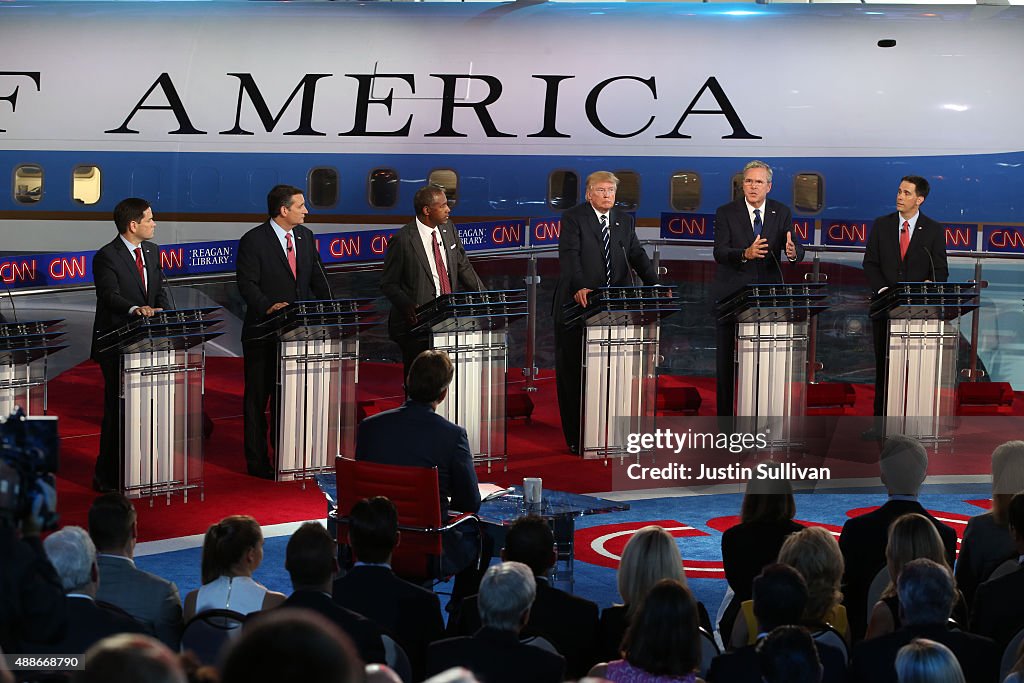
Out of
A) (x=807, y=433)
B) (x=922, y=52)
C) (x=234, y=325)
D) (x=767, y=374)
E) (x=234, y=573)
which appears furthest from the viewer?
(x=234, y=325)

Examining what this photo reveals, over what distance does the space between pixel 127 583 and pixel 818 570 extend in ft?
8.83

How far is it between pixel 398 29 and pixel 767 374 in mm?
6223

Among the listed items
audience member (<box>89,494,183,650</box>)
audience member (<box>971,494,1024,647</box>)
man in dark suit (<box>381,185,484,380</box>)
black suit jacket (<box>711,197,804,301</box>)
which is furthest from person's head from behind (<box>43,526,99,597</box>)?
black suit jacket (<box>711,197,804,301</box>)

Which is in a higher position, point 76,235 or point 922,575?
point 76,235

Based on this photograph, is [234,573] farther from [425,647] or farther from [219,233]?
[219,233]

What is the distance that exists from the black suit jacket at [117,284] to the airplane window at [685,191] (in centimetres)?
599

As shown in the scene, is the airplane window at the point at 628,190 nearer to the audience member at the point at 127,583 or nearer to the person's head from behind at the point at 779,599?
the audience member at the point at 127,583

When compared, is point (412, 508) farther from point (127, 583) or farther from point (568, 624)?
point (127, 583)

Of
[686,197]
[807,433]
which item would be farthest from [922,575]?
[686,197]

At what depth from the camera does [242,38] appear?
1489 cm

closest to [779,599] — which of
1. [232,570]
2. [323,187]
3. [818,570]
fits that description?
[818,570]

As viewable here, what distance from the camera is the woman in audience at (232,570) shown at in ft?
18.0

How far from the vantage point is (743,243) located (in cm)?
1140

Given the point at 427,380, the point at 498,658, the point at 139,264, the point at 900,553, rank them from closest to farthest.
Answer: the point at 498,658
the point at 900,553
the point at 427,380
the point at 139,264
